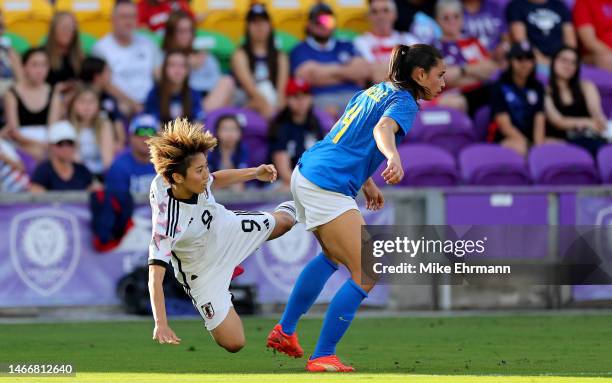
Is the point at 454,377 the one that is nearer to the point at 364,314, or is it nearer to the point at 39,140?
the point at 364,314

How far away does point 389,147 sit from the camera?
23.6 feet

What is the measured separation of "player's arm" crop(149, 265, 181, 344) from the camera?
7.07 m

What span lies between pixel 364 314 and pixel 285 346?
459 centimetres

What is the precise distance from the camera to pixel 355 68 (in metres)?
14.7

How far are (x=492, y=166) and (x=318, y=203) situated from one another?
240 inches

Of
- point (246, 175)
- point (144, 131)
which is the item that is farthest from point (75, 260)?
point (246, 175)

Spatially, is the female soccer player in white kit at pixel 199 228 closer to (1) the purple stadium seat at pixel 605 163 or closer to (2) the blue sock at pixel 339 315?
(2) the blue sock at pixel 339 315

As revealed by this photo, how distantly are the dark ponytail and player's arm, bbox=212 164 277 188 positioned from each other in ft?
3.07

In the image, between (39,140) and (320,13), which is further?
(320,13)

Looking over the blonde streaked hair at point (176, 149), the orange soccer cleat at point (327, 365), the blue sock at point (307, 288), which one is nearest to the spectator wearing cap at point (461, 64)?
the blue sock at point (307, 288)

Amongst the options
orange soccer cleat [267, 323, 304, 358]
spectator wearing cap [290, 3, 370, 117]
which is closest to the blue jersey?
orange soccer cleat [267, 323, 304, 358]

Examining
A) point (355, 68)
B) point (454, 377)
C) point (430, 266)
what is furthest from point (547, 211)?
point (454, 377)

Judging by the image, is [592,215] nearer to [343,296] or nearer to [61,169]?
[61,169]

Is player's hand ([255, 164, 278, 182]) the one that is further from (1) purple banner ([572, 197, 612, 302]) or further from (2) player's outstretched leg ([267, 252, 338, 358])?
(1) purple banner ([572, 197, 612, 302])
